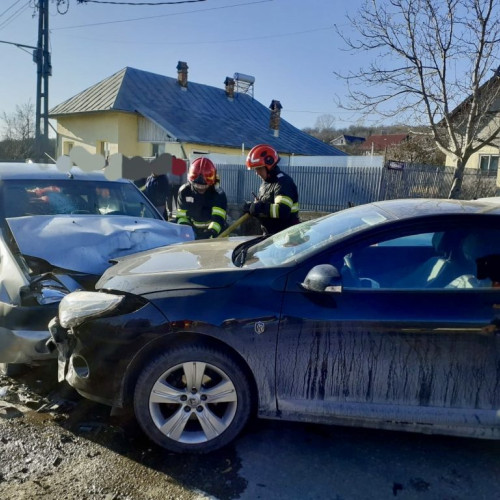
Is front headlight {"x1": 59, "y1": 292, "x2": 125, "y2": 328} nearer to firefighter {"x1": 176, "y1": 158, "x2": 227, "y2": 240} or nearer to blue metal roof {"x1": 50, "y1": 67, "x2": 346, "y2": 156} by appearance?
firefighter {"x1": 176, "y1": 158, "x2": 227, "y2": 240}

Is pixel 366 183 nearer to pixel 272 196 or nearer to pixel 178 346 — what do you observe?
pixel 272 196

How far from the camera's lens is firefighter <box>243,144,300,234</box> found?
15.7 feet

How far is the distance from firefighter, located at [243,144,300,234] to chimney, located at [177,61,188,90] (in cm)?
2260

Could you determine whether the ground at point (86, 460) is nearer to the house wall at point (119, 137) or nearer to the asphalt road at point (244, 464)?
the asphalt road at point (244, 464)

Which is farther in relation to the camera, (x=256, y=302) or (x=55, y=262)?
(x=55, y=262)

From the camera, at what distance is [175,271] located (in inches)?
108

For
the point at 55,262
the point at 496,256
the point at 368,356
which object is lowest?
the point at 368,356

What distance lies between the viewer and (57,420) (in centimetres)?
299

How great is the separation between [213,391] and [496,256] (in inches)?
71.7

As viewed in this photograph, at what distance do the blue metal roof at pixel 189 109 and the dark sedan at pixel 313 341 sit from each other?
58.8 ft

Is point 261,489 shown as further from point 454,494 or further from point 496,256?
point 496,256

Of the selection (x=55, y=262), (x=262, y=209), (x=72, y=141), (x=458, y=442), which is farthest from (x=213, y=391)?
(x=72, y=141)

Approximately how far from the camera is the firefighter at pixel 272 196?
479 centimetres

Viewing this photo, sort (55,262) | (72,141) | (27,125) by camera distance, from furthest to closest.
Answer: (27,125), (72,141), (55,262)
